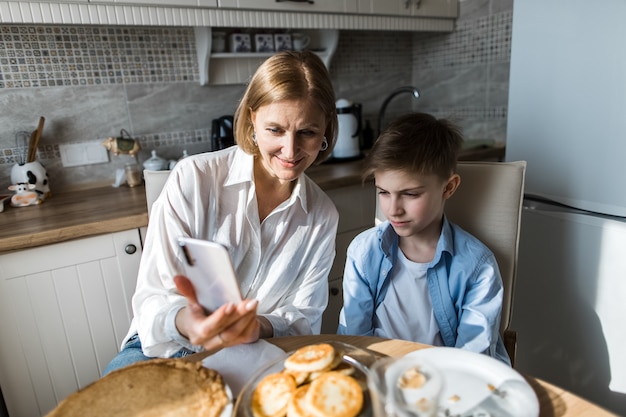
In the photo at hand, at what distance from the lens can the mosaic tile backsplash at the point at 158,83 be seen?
171 centimetres

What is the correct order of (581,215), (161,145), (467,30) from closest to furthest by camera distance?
(581,215)
(161,145)
(467,30)

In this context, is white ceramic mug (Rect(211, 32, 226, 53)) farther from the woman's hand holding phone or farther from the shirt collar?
the woman's hand holding phone

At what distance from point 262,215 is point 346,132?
106cm

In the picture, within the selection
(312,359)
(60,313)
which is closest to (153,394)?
(312,359)

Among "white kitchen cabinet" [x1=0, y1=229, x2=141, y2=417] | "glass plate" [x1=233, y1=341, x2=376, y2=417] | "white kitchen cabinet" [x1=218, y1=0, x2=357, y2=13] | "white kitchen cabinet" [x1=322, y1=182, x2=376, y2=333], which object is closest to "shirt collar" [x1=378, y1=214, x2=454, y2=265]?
"glass plate" [x1=233, y1=341, x2=376, y2=417]

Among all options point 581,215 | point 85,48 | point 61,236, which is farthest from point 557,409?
point 85,48

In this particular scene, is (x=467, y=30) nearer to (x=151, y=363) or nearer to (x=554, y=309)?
(x=554, y=309)

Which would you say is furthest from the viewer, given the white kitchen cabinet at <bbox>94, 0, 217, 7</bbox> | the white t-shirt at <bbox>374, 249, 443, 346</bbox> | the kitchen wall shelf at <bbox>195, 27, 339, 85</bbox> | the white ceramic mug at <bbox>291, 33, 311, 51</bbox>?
the white ceramic mug at <bbox>291, 33, 311, 51</bbox>

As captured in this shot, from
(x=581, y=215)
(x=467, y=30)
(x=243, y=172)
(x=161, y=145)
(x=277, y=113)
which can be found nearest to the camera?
(x=277, y=113)

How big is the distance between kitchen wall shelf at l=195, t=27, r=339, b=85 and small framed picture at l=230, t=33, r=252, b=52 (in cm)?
3

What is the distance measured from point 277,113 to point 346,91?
5.28 ft

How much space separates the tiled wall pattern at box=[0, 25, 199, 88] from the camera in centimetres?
167

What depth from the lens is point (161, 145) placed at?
2000mm

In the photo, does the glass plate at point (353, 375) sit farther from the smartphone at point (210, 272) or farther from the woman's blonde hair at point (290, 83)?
the woman's blonde hair at point (290, 83)
